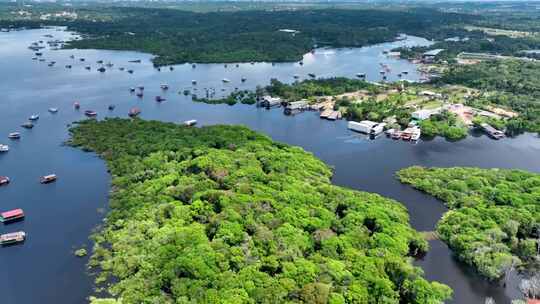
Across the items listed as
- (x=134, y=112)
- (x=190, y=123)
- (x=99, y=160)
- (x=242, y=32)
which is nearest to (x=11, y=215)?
(x=99, y=160)

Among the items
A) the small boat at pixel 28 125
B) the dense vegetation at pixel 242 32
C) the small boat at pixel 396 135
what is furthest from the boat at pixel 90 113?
the small boat at pixel 396 135

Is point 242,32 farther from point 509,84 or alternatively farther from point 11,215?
point 11,215

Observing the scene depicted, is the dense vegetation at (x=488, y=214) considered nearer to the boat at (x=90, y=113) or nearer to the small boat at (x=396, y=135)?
the small boat at (x=396, y=135)

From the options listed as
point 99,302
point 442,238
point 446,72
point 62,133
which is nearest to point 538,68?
point 446,72

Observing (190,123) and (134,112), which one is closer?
(190,123)

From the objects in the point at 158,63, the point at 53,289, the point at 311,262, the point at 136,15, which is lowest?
the point at 53,289

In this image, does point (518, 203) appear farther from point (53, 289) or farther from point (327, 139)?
point (53, 289)
